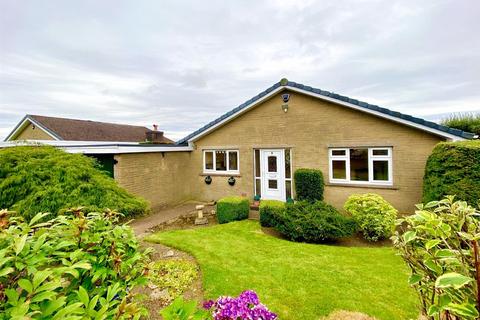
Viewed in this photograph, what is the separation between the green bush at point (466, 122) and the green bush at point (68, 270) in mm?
16834

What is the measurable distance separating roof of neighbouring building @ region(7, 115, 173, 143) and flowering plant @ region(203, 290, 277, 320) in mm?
22474

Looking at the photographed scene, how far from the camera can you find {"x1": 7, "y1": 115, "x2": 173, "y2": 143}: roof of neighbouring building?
1983cm

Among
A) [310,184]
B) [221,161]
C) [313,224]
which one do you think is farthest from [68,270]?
[221,161]

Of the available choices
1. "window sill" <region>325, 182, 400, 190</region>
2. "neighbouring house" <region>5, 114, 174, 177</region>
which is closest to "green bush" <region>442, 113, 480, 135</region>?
Answer: "window sill" <region>325, 182, 400, 190</region>

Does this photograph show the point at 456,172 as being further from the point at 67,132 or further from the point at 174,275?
the point at 67,132

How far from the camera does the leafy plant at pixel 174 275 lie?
4688 millimetres

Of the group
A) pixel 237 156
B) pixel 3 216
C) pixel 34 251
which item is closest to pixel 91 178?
pixel 3 216

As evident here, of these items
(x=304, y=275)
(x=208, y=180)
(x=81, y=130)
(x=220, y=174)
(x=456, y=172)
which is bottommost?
(x=304, y=275)

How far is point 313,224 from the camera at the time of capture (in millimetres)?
7383

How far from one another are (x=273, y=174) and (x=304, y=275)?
700 centimetres

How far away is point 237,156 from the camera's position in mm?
12664

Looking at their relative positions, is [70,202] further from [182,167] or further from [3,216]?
[182,167]

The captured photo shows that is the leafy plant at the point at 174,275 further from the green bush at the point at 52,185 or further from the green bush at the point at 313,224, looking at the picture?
the green bush at the point at 313,224

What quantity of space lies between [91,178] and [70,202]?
0.59 meters
